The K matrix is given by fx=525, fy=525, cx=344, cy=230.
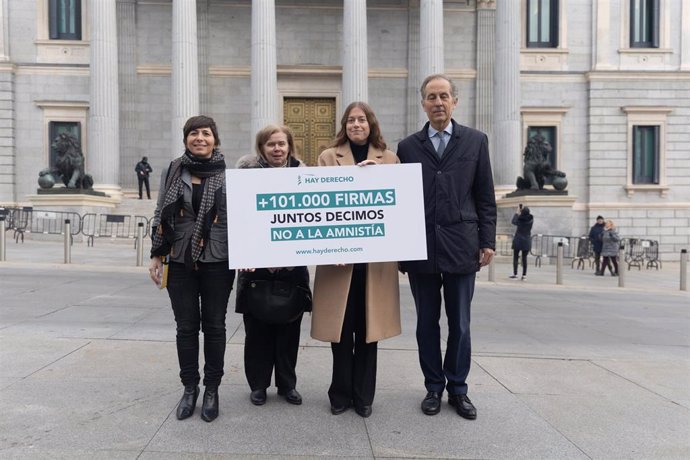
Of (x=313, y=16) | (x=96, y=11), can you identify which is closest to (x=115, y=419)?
(x=96, y=11)

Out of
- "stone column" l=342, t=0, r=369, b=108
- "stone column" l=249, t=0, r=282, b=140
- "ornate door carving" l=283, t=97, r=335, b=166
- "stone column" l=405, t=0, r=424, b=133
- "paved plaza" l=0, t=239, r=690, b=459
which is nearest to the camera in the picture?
"paved plaza" l=0, t=239, r=690, b=459

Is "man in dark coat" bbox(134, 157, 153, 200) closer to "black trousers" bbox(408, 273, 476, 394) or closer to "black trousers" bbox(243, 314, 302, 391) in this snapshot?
"black trousers" bbox(243, 314, 302, 391)

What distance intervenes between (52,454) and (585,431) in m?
3.58

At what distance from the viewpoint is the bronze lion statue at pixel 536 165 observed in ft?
68.9

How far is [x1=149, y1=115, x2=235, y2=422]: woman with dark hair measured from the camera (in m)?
3.81

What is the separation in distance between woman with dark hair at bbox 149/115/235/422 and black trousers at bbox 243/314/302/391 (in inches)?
12.4

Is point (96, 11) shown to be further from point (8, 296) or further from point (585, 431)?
point (585, 431)

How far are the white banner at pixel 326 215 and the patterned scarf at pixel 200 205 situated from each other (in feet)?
0.51

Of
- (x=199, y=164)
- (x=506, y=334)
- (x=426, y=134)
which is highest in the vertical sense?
(x=426, y=134)

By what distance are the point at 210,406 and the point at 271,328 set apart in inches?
30.0

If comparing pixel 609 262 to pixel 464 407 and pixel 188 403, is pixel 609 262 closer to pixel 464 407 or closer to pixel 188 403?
pixel 464 407

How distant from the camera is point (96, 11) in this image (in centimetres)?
2364

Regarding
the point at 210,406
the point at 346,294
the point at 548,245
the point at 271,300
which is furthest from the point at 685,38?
the point at 210,406

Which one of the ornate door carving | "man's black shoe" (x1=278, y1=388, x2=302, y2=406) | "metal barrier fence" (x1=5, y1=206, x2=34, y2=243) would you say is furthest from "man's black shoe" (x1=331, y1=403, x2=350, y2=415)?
the ornate door carving
